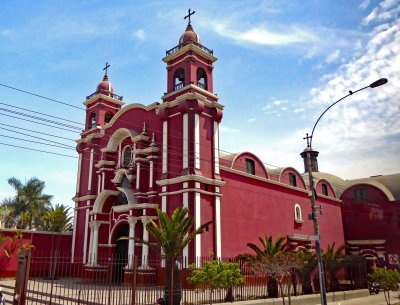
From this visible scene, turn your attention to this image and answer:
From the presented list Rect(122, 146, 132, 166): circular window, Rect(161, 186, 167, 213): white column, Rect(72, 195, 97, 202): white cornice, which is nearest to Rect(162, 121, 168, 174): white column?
Rect(161, 186, 167, 213): white column

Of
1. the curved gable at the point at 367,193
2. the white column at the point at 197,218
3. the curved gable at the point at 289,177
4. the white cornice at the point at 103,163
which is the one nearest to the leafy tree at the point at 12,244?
the white cornice at the point at 103,163

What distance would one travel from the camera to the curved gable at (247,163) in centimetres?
2355

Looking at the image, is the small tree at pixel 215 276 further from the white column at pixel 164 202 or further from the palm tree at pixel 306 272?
the white column at pixel 164 202

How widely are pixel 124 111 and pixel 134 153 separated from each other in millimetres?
3944

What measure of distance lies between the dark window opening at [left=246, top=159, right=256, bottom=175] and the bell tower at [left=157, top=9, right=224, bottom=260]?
401 cm

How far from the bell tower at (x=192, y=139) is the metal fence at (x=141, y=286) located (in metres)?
2.22

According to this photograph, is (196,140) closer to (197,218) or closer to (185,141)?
(185,141)

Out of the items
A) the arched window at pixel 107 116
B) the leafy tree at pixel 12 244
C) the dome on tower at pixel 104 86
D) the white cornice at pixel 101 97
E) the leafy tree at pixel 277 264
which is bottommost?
the leafy tree at pixel 277 264

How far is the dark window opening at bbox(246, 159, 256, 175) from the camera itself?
24.5 meters

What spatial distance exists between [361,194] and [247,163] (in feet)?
54.1

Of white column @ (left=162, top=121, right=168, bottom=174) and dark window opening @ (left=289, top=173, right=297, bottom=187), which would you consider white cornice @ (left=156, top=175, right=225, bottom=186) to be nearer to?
white column @ (left=162, top=121, right=168, bottom=174)

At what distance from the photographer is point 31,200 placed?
33.5 metres

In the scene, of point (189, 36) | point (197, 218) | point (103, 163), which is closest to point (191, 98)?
point (189, 36)

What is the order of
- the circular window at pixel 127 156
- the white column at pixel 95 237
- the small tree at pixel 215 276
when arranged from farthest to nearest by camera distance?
the circular window at pixel 127 156 → the white column at pixel 95 237 → the small tree at pixel 215 276
